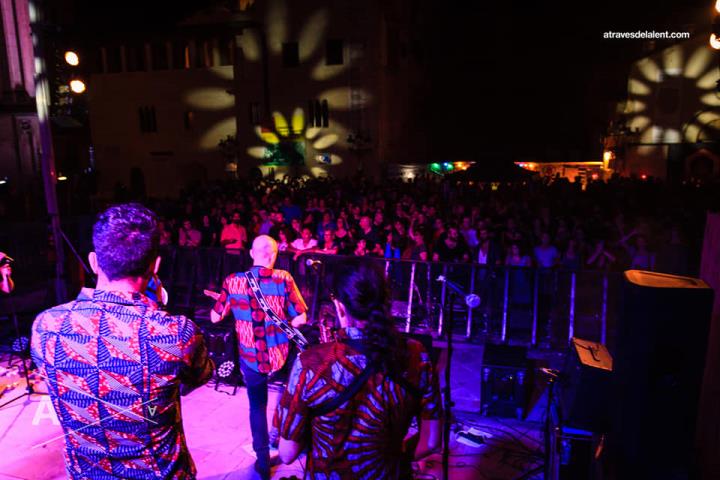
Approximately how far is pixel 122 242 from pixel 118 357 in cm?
43

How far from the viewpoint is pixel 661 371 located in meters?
3.42

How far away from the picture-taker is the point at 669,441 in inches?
136

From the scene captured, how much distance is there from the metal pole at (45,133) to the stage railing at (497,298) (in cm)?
208

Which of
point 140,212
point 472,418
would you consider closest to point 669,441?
point 472,418

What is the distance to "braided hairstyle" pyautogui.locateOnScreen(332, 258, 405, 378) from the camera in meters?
1.99

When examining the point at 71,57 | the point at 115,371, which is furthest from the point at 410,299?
the point at 71,57

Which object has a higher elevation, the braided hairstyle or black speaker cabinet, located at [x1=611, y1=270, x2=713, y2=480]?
the braided hairstyle

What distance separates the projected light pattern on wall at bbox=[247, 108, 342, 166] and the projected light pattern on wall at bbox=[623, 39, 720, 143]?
1565 cm

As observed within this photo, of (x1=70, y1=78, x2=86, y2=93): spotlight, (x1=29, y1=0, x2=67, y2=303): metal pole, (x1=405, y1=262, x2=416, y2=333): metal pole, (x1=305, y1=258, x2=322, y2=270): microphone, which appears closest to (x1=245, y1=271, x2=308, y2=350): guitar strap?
(x1=305, y1=258, x2=322, y2=270): microphone

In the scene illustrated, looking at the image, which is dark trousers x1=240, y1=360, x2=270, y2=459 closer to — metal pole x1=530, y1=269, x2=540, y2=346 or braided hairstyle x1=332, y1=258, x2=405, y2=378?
braided hairstyle x1=332, y1=258, x2=405, y2=378

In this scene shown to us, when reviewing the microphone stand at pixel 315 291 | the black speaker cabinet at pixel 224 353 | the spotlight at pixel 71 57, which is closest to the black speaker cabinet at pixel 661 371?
the black speaker cabinet at pixel 224 353

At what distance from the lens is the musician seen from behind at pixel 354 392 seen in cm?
198

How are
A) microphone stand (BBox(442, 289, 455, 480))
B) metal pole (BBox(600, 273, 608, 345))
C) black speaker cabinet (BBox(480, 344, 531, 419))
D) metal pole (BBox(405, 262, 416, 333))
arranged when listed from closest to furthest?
microphone stand (BBox(442, 289, 455, 480))
black speaker cabinet (BBox(480, 344, 531, 419))
metal pole (BBox(600, 273, 608, 345))
metal pole (BBox(405, 262, 416, 333))

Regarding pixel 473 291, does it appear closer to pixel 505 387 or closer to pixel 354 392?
pixel 505 387
